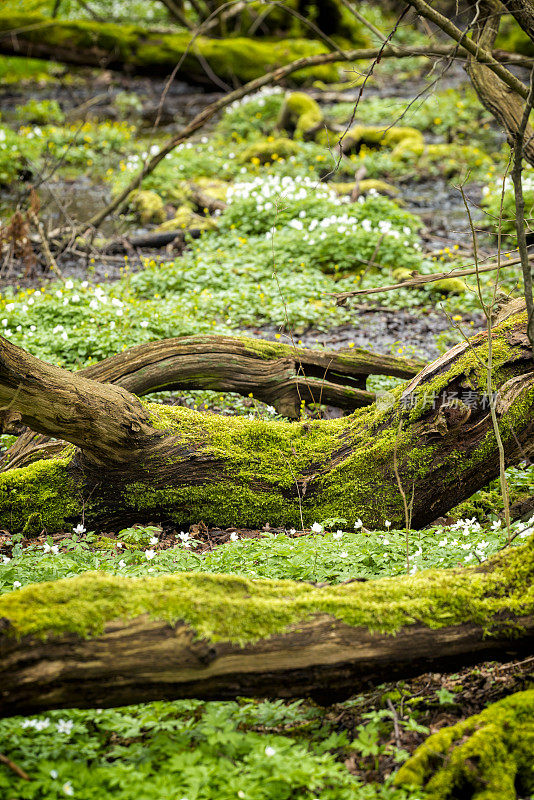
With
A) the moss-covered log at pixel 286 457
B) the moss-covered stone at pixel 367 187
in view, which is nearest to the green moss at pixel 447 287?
the moss-covered stone at pixel 367 187

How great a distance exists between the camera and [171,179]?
530 inches

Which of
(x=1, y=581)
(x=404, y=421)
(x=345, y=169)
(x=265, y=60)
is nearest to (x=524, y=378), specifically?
(x=404, y=421)

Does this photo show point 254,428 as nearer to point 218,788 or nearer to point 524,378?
point 524,378

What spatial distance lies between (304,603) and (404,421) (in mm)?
2198

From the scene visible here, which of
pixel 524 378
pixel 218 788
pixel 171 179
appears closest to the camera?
pixel 218 788

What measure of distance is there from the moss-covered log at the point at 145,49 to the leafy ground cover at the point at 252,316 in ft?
3.63

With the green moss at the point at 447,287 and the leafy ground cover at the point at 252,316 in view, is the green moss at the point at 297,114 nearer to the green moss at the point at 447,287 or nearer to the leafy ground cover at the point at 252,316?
the leafy ground cover at the point at 252,316

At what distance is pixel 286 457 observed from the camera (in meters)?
5.07

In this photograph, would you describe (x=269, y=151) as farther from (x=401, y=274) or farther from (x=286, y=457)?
(x=286, y=457)

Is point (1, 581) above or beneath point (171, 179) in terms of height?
beneath

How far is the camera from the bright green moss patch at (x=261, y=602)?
2738mm

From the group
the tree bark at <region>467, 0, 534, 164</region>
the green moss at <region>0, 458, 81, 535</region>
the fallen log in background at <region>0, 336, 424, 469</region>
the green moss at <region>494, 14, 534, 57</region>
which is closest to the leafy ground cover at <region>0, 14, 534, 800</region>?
the green moss at <region>0, 458, 81, 535</region>

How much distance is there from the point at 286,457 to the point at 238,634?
93.8 inches

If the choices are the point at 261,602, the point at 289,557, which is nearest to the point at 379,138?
the point at 289,557
